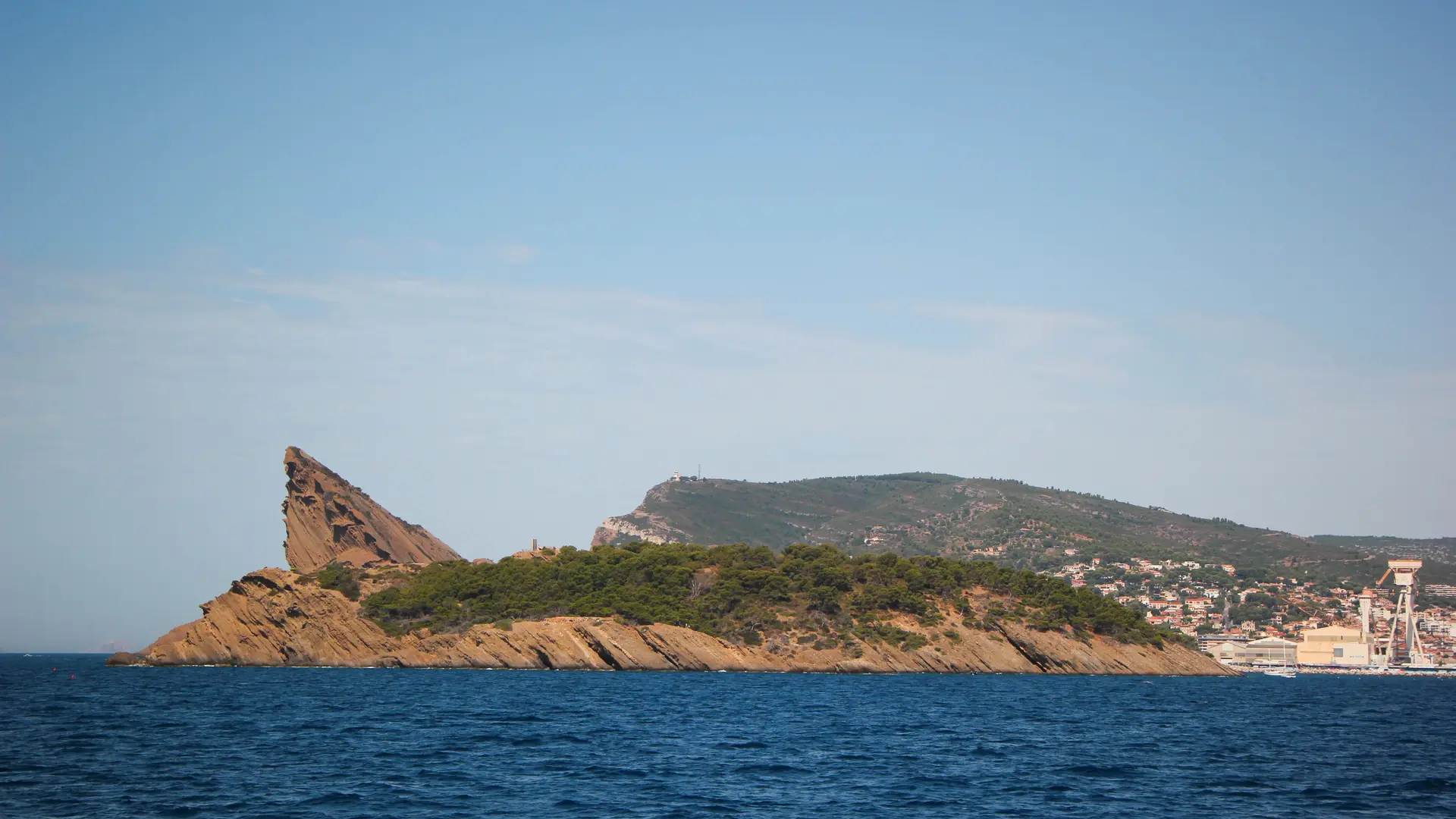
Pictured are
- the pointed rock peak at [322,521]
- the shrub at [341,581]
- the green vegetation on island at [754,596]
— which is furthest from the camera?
the pointed rock peak at [322,521]

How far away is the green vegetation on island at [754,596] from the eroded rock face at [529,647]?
2.08m

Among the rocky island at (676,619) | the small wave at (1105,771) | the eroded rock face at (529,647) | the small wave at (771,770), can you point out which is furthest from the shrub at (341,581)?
the small wave at (1105,771)

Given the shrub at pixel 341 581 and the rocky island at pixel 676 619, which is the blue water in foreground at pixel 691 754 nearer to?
the rocky island at pixel 676 619

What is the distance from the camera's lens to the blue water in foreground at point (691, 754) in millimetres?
39656

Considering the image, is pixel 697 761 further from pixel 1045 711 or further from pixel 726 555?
pixel 726 555

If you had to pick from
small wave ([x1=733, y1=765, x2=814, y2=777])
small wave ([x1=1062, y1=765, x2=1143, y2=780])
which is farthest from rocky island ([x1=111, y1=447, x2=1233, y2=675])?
small wave ([x1=1062, y1=765, x2=1143, y2=780])

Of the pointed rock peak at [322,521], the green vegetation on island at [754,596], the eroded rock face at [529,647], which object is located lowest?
the eroded rock face at [529,647]

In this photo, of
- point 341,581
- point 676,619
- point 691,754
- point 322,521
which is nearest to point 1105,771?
point 691,754

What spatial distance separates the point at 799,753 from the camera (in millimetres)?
53125

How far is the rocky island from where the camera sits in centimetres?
13262

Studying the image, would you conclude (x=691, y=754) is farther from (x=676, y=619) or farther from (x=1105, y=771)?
(x=676, y=619)

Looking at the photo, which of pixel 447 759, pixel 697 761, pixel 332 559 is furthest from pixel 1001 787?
pixel 332 559

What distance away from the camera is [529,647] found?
12938cm

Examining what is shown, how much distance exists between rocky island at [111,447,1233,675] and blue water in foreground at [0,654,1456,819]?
34604 mm
